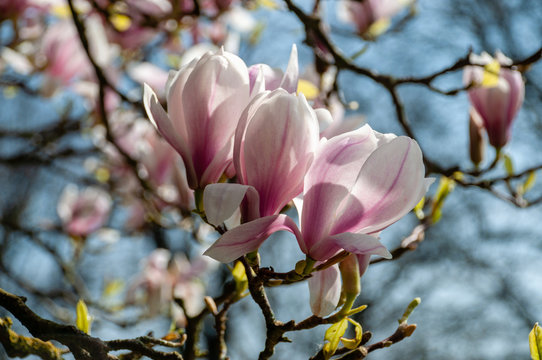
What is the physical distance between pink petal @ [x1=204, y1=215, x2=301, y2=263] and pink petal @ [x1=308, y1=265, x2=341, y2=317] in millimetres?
79

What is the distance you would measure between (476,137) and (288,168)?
73cm

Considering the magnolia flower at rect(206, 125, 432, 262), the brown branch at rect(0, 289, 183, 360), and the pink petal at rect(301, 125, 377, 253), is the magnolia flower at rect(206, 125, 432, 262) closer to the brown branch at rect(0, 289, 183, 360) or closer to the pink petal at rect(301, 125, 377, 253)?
the pink petal at rect(301, 125, 377, 253)

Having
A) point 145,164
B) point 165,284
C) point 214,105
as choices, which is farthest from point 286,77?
point 165,284

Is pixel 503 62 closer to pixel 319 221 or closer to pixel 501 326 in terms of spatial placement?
pixel 319 221

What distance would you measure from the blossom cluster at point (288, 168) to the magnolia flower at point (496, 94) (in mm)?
650

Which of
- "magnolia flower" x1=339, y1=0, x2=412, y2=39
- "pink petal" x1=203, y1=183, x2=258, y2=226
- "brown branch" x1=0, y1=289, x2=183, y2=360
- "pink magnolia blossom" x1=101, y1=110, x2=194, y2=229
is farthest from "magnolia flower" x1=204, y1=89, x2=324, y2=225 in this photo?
"magnolia flower" x1=339, y1=0, x2=412, y2=39

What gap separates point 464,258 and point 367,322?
3.98ft

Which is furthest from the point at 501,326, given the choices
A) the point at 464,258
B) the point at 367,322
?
the point at 367,322

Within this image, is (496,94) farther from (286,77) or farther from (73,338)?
(73,338)

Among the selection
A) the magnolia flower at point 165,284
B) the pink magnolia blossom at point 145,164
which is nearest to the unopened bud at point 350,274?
the pink magnolia blossom at point 145,164

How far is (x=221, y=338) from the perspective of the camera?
2.26 ft

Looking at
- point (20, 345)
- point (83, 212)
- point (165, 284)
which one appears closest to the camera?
point (20, 345)

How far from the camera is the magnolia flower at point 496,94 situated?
41.5 inches

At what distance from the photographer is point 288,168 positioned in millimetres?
483
